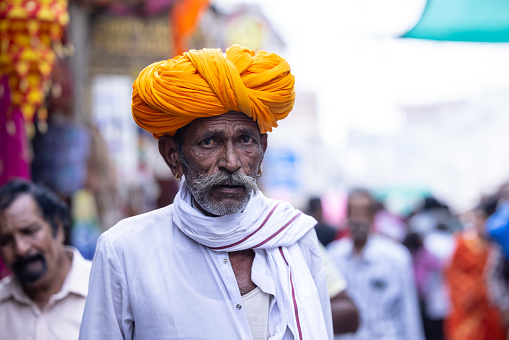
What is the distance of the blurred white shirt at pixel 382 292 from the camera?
5.93 m

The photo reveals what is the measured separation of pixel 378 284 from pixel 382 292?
75mm

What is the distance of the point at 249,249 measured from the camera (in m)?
2.60

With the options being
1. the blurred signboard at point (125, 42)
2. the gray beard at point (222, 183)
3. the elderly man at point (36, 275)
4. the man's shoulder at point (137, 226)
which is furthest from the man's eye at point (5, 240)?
the blurred signboard at point (125, 42)

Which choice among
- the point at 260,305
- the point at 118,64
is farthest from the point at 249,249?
the point at 118,64

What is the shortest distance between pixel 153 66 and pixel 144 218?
1.79 feet

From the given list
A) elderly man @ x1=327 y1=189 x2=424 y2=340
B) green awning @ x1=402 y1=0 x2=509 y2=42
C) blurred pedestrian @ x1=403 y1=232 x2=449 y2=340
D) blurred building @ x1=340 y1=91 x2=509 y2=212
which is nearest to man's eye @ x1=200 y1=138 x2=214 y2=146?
green awning @ x1=402 y1=0 x2=509 y2=42

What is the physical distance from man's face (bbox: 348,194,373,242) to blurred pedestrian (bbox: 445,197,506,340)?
2.38 meters

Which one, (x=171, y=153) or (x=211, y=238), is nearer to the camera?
(x=211, y=238)

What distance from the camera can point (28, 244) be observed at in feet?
11.5

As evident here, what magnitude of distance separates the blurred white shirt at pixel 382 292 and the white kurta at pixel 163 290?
3.55m

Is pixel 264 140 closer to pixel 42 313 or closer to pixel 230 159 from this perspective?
pixel 230 159

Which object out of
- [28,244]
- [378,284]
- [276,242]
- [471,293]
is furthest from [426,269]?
[276,242]

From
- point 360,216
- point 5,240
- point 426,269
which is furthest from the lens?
point 426,269

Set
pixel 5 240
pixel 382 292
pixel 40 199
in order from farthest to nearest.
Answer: pixel 382 292
pixel 40 199
pixel 5 240
